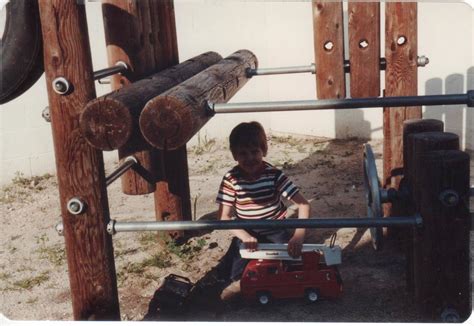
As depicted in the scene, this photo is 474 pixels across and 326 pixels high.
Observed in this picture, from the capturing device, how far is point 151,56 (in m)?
3.87

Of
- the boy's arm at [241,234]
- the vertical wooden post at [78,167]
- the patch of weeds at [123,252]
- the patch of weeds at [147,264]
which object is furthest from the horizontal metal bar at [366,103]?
the patch of weeds at [123,252]

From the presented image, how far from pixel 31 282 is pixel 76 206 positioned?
1773 mm

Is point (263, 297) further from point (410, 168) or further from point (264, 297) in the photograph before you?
point (410, 168)

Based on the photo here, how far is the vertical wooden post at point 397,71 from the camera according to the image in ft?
12.2

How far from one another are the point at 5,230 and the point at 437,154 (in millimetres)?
4041

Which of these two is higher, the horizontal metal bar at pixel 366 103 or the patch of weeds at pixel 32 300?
the horizontal metal bar at pixel 366 103

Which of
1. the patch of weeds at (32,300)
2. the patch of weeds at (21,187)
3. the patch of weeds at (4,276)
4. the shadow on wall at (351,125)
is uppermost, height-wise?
the shadow on wall at (351,125)

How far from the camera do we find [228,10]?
7340 mm

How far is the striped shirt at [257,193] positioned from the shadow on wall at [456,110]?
11.0 feet

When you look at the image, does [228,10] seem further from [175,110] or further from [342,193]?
[175,110]

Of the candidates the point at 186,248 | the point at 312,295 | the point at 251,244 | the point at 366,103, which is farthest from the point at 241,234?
the point at 366,103

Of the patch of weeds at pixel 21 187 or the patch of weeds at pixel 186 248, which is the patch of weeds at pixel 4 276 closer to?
the patch of weeds at pixel 186 248

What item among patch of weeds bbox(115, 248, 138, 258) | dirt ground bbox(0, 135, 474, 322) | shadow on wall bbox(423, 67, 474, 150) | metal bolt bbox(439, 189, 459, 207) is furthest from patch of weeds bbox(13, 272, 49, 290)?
shadow on wall bbox(423, 67, 474, 150)

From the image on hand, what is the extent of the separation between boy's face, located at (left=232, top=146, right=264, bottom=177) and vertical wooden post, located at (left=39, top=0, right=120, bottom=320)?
121 centimetres
